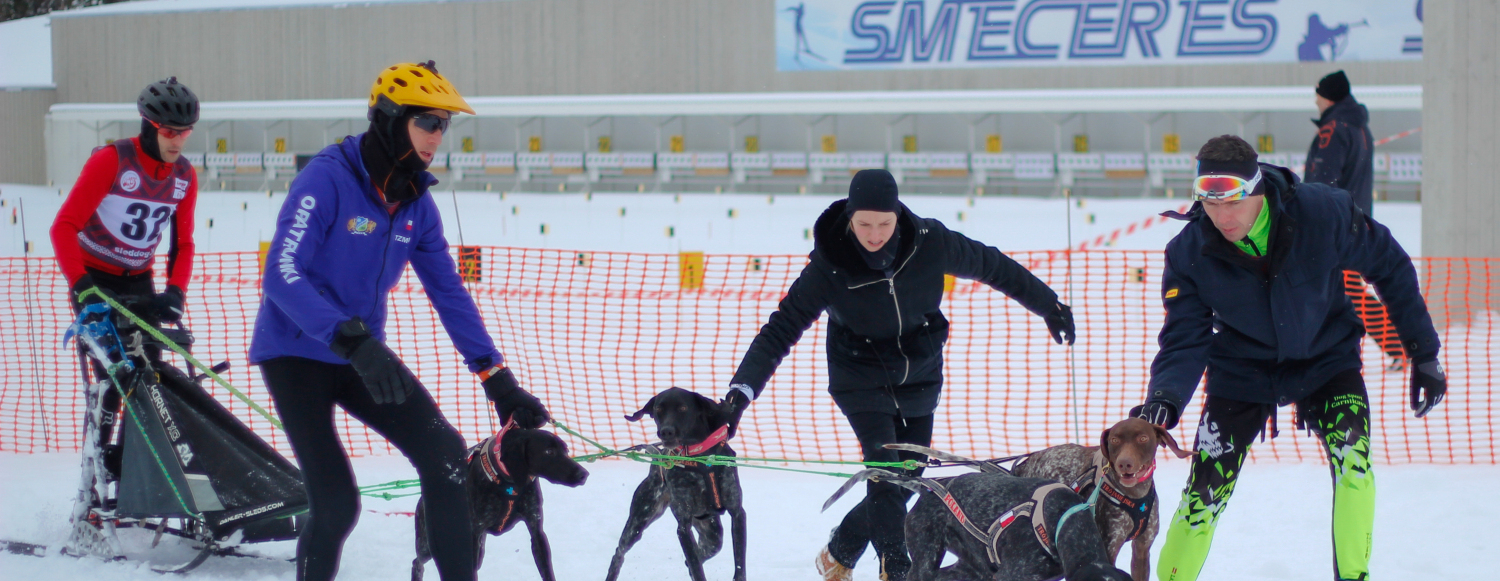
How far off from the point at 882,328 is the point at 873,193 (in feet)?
1.48

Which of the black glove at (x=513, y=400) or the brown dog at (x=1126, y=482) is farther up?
the black glove at (x=513, y=400)

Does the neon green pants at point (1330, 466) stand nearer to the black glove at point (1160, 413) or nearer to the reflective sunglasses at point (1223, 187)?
the black glove at point (1160, 413)

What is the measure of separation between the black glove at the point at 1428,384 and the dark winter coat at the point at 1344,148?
12.3ft

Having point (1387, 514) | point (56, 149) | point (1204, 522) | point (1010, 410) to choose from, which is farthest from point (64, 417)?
point (56, 149)

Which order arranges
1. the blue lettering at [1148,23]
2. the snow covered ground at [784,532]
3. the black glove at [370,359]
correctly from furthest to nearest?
1. the blue lettering at [1148,23]
2. the snow covered ground at [784,532]
3. the black glove at [370,359]

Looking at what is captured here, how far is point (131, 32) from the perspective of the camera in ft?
91.0

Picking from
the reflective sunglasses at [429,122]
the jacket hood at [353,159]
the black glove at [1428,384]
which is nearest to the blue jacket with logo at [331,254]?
the jacket hood at [353,159]

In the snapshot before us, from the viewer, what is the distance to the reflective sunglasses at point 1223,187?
Result: 9.57 ft

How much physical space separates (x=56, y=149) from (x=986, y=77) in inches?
799

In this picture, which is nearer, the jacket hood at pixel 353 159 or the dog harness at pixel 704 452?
the jacket hood at pixel 353 159

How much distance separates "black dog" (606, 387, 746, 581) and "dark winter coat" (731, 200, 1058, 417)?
0.22 m

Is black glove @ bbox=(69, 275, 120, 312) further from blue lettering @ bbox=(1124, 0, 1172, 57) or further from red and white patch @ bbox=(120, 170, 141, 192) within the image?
blue lettering @ bbox=(1124, 0, 1172, 57)

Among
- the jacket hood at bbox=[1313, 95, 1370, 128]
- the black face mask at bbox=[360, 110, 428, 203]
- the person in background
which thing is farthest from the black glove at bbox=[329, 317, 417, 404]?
the jacket hood at bbox=[1313, 95, 1370, 128]

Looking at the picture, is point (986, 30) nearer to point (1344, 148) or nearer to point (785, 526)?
point (1344, 148)
